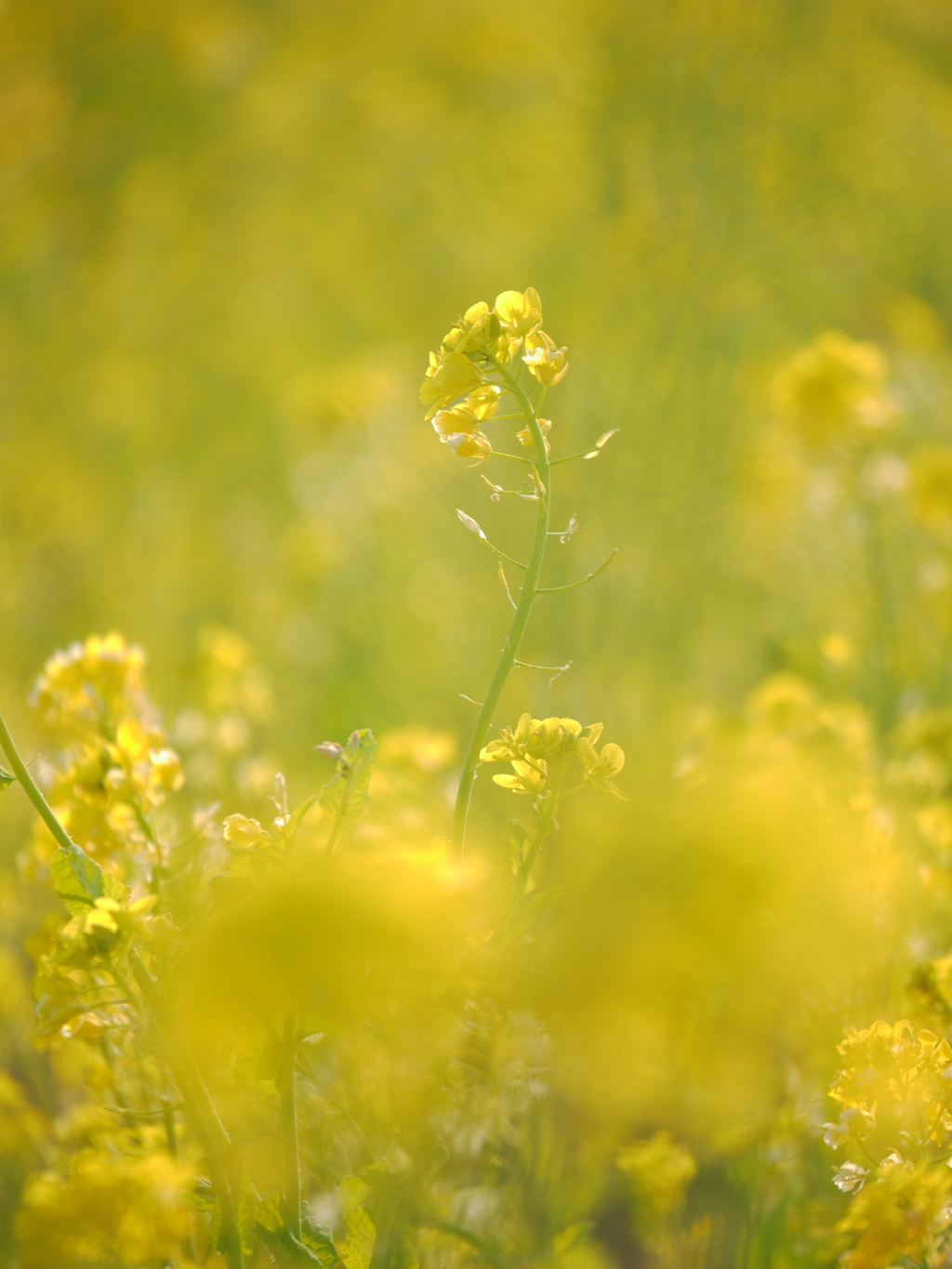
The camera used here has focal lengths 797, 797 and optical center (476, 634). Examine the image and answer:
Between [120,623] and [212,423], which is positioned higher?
[212,423]

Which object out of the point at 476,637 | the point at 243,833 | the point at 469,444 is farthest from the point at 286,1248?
the point at 476,637

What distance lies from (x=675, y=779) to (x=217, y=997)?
1.52 feet

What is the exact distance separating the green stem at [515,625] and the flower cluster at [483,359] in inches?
0.4

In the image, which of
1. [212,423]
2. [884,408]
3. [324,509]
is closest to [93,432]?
[212,423]

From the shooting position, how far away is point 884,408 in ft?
3.04

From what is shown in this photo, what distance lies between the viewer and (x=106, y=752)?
0.35 m

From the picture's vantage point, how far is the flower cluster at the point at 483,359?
0.26 meters

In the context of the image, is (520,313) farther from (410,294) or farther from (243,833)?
(410,294)

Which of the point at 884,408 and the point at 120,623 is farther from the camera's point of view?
the point at 120,623

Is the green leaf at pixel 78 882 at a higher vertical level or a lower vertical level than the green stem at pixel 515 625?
lower

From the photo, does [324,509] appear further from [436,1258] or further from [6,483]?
[436,1258]

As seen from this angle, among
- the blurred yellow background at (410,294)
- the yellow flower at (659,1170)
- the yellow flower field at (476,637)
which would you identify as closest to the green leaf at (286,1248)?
the yellow flower field at (476,637)

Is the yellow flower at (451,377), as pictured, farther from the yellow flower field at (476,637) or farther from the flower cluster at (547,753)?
the flower cluster at (547,753)

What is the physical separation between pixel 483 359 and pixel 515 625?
94 mm
